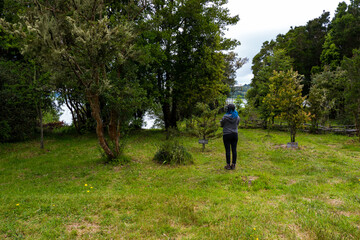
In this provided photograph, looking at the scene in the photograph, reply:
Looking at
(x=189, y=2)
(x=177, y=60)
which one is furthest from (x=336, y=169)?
(x=189, y=2)

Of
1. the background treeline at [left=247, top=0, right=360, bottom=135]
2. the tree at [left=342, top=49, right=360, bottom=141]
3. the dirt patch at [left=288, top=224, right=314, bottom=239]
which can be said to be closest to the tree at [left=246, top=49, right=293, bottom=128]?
the background treeline at [left=247, top=0, right=360, bottom=135]

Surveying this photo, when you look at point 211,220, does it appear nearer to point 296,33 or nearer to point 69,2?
point 69,2

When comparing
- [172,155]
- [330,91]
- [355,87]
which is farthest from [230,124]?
[330,91]

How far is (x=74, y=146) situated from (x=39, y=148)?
1816 millimetres

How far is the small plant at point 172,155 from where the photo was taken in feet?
28.3

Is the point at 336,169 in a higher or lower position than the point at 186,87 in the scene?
lower

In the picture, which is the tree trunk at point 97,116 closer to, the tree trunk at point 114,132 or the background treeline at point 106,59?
the background treeline at point 106,59

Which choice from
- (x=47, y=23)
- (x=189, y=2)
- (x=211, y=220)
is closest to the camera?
(x=211, y=220)

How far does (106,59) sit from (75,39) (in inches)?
41.0

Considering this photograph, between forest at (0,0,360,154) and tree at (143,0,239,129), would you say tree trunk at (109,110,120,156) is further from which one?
tree at (143,0,239,129)

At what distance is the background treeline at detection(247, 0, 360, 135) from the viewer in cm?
1561

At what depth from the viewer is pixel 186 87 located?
55.4ft

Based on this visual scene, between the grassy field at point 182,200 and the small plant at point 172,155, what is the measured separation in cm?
45

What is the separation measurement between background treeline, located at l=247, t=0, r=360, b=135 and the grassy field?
8.53 m
